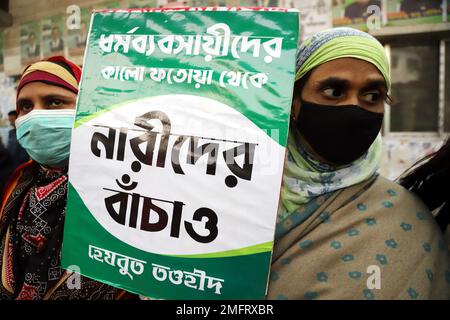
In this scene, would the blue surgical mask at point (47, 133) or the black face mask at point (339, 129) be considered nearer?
the black face mask at point (339, 129)

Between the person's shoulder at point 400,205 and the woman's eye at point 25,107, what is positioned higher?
A: the woman's eye at point 25,107

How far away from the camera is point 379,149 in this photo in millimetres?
1246

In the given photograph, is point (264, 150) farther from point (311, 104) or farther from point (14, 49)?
point (14, 49)

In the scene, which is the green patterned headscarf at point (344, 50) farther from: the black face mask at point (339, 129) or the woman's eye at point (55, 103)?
the woman's eye at point (55, 103)

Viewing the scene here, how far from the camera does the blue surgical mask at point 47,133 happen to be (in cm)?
136

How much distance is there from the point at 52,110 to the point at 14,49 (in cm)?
297

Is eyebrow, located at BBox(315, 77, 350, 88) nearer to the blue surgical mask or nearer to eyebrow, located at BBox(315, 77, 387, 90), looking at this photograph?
eyebrow, located at BBox(315, 77, 387, 90)

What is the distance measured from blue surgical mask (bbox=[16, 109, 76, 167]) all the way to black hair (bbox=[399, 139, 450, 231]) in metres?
1.33

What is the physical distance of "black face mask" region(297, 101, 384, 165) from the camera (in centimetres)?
108

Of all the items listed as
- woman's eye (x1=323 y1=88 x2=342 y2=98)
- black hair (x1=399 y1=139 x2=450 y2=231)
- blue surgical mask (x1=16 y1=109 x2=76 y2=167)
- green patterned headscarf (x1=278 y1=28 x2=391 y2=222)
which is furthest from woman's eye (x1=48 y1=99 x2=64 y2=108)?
black hair (x1=399 y1=139 x2=450 y2=231)

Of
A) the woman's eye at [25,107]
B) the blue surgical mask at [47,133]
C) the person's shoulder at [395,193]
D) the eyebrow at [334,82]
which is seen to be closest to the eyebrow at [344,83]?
the eyebrow at [334,82]

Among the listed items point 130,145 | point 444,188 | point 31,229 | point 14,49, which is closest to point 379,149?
point 444,188

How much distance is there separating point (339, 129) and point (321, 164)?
5.4 inches

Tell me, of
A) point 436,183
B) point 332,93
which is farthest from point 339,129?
point 436,183
